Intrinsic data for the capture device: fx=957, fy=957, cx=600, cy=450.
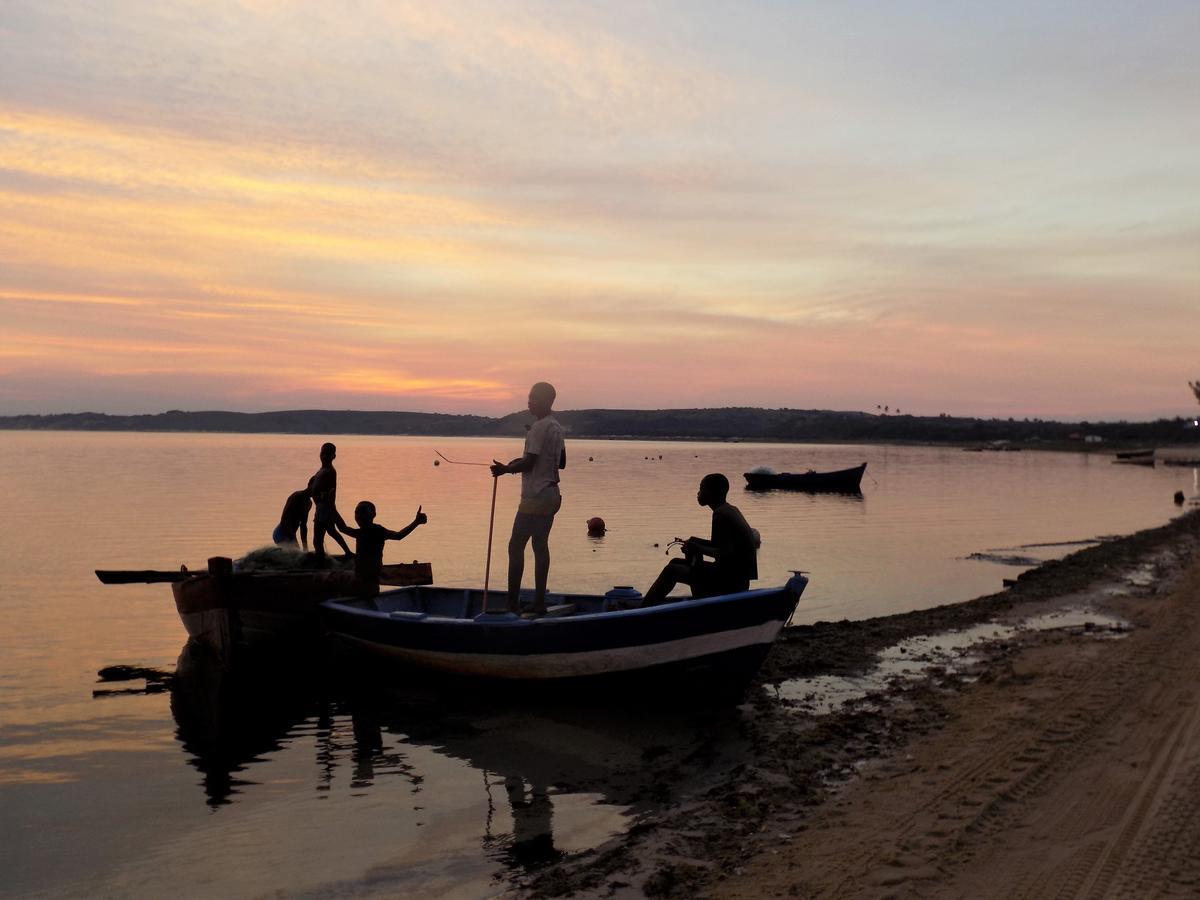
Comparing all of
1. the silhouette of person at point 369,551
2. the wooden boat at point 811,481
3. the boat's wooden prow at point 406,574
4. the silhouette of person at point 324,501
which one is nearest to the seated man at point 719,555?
the silhouette of person at point 369,551

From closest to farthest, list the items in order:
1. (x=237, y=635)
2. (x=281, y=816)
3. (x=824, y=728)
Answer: (x=281, y=816) < (x=824, y=728) < (x=237, y=635)

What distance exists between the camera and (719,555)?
10.1 m

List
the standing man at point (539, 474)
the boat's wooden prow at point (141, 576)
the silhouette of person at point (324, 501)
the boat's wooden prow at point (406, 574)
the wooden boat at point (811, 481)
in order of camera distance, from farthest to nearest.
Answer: the wooden boat at point (811, 481)
the boat's wooden prow at point (406, 574)
the silhouette of person at point (324, 501)
the boat's wooden prow at point (141, 576)
the standing man at point (539, 474)

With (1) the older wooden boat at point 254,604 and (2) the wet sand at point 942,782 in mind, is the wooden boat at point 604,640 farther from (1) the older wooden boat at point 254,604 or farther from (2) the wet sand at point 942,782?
(1) the older wooden boat at point 254,604

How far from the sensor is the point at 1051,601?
1725 cm

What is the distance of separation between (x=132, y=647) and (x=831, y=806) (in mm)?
12983

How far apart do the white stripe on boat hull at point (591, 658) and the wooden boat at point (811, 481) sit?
50.9m

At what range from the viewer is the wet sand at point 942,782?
18.8 feet

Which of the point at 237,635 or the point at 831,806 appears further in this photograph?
the point at 237,635

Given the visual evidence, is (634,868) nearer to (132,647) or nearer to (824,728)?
(824,728)

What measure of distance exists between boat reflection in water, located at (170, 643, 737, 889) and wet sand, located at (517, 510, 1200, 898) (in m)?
0.42

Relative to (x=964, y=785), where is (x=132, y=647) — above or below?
below

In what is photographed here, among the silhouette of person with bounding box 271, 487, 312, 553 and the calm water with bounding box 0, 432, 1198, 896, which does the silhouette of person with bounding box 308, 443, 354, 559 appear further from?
the calm water with bounding box 0, 432, 1198, 896

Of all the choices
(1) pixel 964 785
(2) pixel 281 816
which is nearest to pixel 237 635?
(2) pixel 281 816
